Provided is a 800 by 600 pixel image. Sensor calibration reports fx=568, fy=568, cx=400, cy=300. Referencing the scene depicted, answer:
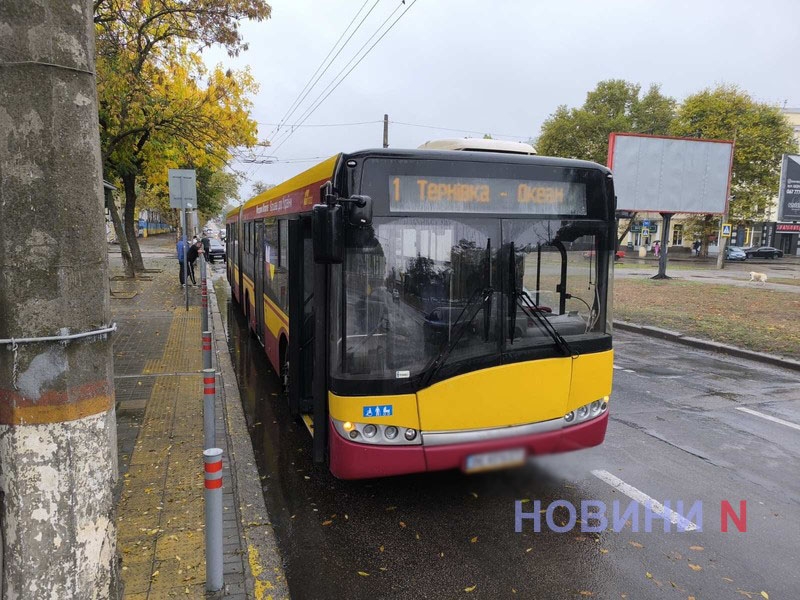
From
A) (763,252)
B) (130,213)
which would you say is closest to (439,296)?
(130,213)

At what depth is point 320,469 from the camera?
5453mm

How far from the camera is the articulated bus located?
414cm

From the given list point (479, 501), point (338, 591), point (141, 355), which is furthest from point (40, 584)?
point (141, 355)

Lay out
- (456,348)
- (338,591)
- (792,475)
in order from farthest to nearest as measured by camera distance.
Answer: (792,475) → (456,348) → (338,591)

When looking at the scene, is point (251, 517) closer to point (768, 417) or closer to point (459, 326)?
point (459, 326)

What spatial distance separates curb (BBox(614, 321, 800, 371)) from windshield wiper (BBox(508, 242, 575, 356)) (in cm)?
759

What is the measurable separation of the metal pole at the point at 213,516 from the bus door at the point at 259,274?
573 centimetres

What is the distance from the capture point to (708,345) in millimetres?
11562

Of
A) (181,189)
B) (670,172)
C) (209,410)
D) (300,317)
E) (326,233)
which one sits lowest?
(209,410)

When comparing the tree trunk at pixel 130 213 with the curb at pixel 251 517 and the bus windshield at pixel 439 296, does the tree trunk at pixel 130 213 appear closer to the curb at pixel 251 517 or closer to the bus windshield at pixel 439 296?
the curb at pixel 251 517

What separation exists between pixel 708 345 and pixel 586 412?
27.1 feet

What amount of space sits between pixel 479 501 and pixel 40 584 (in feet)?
10.7

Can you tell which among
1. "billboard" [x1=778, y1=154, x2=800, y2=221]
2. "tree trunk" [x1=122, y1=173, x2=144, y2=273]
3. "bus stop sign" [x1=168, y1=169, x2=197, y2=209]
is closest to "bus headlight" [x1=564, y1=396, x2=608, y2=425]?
"bus stop sign" [x1=168, y1=169, x2=197, y2=209]

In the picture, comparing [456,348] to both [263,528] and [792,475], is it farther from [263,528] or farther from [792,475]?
[792,475]
